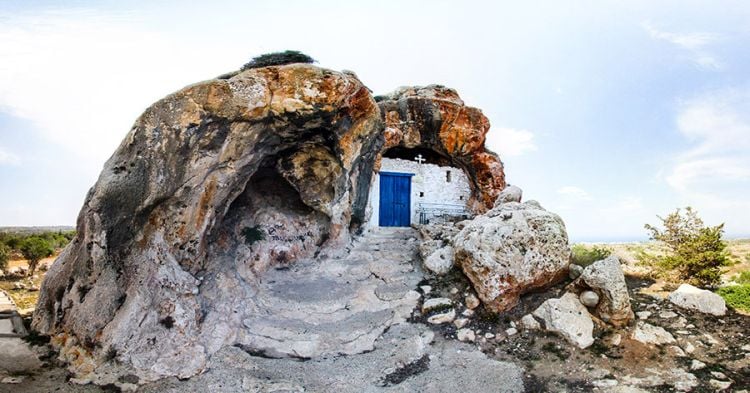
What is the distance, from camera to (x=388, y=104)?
17.2 metres

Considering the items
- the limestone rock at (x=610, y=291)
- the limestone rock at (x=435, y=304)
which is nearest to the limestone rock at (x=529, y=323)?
the limestone rock at (x=610, y=291)

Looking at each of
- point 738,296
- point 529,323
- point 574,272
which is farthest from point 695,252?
point 529,323

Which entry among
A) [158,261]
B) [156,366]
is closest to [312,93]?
[158,261]

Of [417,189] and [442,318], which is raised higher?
[417,189]

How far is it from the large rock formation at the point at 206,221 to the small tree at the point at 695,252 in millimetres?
8764

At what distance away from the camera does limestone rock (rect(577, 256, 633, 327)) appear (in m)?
9.24

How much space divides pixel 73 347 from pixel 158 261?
2380 mm

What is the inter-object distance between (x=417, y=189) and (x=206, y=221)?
9.94 metres

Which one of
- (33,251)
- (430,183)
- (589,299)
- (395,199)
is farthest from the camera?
(33,251)

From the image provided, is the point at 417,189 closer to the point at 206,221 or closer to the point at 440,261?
the point at 440,261

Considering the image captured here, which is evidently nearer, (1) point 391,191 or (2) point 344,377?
(2) point 344,377

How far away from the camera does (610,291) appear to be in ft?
30.5

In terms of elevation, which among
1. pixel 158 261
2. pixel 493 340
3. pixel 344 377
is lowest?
pixel 344 377

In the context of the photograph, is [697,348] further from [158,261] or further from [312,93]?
[158,261]
